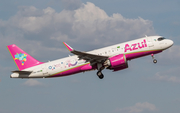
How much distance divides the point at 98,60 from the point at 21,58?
579 inches

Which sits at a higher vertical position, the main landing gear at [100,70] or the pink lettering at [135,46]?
the pink lettering at [135,46]

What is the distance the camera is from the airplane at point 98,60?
160ft

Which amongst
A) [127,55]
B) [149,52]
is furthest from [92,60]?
[149,52]

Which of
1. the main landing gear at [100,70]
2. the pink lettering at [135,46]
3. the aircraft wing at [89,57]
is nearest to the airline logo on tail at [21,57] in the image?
the aircraft wing at [89,57]

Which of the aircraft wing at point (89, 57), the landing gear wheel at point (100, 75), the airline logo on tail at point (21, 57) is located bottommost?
the landing gear wheel at point (100, 75)

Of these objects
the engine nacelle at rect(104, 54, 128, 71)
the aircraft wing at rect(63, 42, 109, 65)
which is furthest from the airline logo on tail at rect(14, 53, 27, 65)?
the engine nacelle at rect(104, 54, 128, 71)

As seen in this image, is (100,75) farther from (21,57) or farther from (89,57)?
(21,57)

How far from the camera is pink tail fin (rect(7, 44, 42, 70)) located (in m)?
53.8

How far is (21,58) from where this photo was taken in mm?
54531

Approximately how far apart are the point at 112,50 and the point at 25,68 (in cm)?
1599

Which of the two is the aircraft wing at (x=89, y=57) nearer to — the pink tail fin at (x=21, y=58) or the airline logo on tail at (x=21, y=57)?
the pink tail fin at (x=21, y=58)

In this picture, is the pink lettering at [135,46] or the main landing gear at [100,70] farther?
the main landing gear at [100,70]

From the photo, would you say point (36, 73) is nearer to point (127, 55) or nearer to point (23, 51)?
point (23, 51)

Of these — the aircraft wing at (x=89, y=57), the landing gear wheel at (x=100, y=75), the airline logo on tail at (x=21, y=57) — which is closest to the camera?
the aircraft wing at (x=89, y=57)
